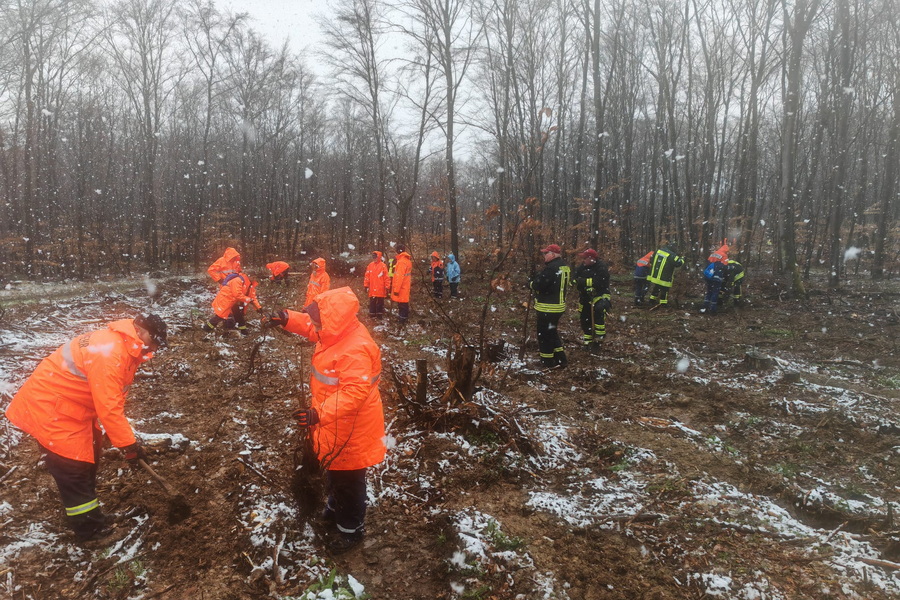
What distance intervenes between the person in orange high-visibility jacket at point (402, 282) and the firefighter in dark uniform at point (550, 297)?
4258 mm

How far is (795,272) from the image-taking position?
43.6ft

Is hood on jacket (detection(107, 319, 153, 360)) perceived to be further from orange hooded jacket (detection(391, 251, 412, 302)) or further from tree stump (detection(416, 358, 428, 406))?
orange hooded jacket (detection(391, 251, 412, 302))

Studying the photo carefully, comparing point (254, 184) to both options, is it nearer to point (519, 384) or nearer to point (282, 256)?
point (282, 256)

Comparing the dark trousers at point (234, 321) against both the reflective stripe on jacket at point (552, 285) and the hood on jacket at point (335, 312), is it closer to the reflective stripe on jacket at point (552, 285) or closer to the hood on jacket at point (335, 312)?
the reflective stripe on jacket at point (552, 285)

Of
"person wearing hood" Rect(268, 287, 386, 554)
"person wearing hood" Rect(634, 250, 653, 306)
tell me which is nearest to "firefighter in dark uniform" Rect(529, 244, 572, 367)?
"person wearing hood" Rect(268, 287, 386, 554)

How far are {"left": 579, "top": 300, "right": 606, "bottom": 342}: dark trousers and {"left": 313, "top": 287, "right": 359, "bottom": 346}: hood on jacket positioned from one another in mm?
6769

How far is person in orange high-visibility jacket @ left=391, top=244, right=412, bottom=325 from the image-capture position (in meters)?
11.2

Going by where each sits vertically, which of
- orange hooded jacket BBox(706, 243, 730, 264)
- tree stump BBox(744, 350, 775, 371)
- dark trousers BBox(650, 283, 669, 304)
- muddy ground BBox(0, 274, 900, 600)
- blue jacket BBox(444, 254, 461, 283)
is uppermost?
orange hooded jacket BBox(706, 243, 730, 264)

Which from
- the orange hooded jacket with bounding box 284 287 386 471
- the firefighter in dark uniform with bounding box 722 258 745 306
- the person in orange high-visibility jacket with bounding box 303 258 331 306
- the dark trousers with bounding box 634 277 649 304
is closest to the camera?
the orange hooded jacket with bounding box 284 287 386 471

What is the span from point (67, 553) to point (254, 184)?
29895 millimetres

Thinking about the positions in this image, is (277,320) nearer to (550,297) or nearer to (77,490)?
(77,490)

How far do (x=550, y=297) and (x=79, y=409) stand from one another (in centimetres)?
631

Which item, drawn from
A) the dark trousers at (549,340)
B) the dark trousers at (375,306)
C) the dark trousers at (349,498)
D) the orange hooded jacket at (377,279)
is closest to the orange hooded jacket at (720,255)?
the dark trousers at (549,340)

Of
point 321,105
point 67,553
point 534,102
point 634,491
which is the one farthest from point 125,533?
point 321,105
